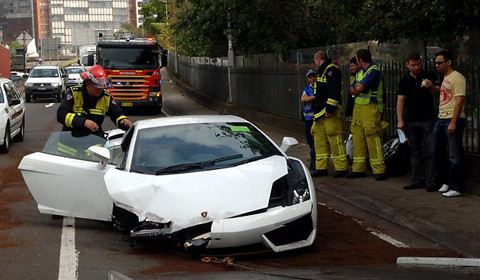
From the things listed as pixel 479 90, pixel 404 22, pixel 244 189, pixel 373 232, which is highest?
pixel 404 22

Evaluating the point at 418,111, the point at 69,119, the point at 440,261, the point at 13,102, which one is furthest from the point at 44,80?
the point at 440,261

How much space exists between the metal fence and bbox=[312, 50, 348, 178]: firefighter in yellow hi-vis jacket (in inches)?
37.8

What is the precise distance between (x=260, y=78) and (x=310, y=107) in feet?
33.8

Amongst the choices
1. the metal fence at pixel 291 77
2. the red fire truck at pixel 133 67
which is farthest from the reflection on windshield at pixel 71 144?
the red fire truck at pixel 133 67

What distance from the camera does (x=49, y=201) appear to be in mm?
9289

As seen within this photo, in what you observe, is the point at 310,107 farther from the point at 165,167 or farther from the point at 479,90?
the point at 165,167

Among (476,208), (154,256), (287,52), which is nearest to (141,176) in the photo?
(154,256)

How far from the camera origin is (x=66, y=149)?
9523mm

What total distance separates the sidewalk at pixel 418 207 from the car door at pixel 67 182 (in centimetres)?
337

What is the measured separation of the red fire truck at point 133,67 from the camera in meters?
29.4

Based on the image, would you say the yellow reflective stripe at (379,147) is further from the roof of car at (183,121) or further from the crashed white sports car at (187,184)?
the roof of car at (183,121)

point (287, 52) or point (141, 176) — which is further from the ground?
point (287, 52)

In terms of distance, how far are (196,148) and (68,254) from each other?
5.62 ft

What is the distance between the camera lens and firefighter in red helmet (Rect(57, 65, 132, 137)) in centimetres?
1002
